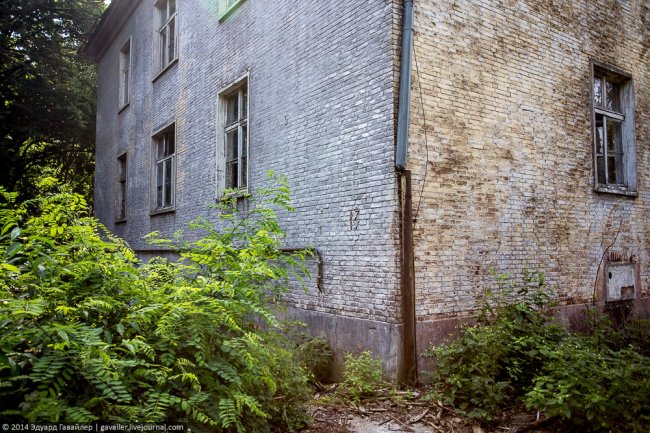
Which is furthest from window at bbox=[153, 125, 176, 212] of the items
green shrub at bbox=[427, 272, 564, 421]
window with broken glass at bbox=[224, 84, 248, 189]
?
green shrub at bbox=[427, 272, 564, 421]

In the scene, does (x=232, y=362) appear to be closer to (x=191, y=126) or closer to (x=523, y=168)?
(x=523, y=168)

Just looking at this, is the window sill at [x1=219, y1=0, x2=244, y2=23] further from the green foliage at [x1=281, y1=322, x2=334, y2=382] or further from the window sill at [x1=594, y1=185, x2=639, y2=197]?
the window sill at [x1=594, y1=185, x2=639, y2=197]

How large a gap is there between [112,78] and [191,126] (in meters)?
8.11

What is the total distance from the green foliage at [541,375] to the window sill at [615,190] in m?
2.86

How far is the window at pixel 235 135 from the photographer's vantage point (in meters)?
8.46

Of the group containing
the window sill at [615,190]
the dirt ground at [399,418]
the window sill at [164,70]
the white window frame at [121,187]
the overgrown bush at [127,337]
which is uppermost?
the window sill at [164,70]

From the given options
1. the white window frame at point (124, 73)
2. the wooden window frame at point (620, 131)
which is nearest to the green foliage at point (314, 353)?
the wooden window frame at point (620, 131)

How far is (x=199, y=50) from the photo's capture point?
10.1 m

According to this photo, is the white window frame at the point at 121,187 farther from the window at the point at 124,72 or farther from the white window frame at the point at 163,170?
the white window frame at the point at 163,170

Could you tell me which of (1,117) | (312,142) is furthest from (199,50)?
(1,117)

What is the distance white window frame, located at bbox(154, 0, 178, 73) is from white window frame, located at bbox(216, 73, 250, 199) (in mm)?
3489

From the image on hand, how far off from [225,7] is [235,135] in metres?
2.67

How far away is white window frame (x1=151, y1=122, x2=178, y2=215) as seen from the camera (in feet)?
36.3

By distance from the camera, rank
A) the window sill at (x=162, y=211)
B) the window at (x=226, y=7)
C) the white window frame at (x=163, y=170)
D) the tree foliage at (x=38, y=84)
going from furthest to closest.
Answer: the tree foliage at (x=38, y=84)
the white window frame at (x=163, y=170)
the window sill at (x=162, y=211)
the window at (x=226, y=7)
